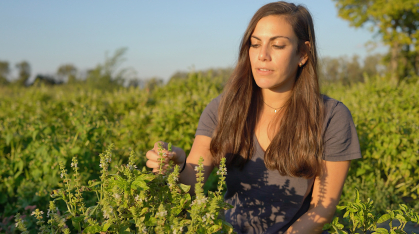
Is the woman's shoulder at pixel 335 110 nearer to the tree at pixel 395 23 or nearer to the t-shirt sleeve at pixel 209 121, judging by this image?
the t-shirt sleeve at pixel 209 121

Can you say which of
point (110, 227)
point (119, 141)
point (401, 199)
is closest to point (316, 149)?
point (110, 227)

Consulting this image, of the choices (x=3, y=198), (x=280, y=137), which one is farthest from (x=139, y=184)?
(x=3, y=198)

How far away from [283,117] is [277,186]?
0.38m

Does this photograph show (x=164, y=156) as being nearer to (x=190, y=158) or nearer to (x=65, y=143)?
(x=190, y=158)

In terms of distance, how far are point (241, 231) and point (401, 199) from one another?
2.08 meters

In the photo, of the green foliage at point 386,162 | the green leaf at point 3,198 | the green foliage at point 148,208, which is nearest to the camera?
the green foliage at point 148,208

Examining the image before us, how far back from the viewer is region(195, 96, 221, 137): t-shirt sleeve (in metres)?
1.95

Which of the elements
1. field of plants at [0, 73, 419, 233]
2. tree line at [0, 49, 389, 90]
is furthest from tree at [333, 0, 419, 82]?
field of plants at [0, 73, 419, 233]

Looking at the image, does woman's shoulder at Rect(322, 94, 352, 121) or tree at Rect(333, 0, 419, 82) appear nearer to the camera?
woman's shoulder at Rect(322, 94, 352, 121)

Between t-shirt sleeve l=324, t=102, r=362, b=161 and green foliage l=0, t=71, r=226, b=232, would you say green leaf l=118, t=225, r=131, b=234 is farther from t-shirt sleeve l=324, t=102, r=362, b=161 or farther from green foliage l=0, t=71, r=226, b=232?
t-shirt sleeve l=324, t=102, r=362, b=161

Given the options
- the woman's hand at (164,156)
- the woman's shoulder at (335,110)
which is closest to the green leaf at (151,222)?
the woman's hand at (164,156)

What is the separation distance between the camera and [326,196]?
1786 mm

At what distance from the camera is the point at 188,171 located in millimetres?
1585

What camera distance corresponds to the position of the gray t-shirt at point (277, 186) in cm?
177
